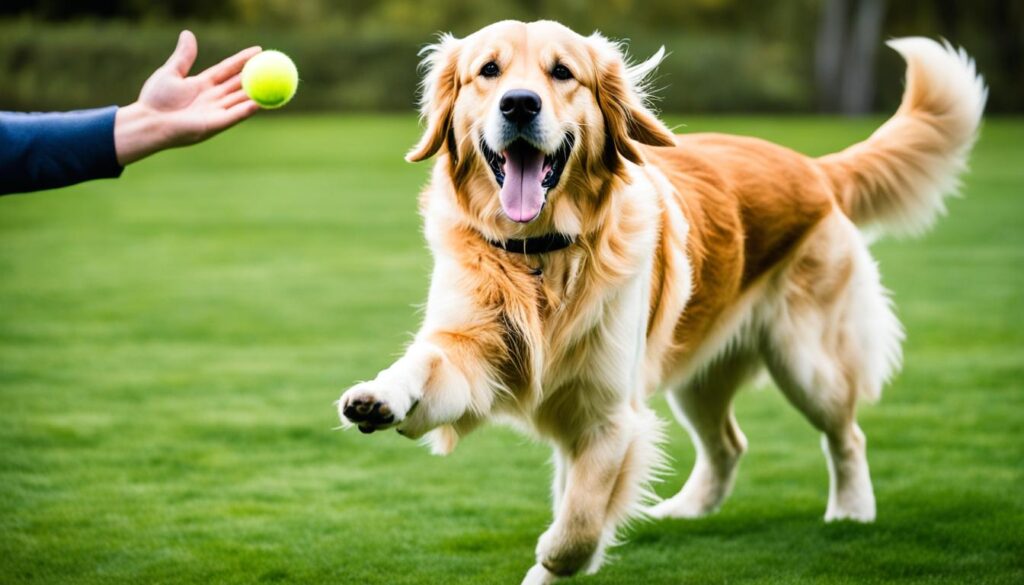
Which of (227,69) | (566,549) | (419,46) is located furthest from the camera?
(419,46)

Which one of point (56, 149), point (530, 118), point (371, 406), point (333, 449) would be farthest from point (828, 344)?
point (56, 149)

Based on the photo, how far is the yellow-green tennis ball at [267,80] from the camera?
159 inches

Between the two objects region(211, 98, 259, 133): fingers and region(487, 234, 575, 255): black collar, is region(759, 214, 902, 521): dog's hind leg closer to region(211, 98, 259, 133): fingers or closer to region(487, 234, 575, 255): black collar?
region(487, 234, 575, 255): black collar

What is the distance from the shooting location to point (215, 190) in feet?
59.2

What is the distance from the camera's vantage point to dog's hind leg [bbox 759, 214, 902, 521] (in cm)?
544

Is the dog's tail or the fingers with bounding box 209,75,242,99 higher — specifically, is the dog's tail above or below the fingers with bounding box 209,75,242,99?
below

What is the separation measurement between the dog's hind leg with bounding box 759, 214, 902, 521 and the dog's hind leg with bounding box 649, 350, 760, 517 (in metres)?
0.21

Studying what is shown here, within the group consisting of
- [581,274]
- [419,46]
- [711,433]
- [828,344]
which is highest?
[581,274]

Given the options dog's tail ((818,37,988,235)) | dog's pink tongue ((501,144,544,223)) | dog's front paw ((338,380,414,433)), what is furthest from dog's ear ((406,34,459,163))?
dog's tail ((818,37,988,235))

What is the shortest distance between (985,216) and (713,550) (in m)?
11.5

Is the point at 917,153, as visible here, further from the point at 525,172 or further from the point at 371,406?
the point at 371,406

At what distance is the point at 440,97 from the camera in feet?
14.9

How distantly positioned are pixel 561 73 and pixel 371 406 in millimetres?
1481

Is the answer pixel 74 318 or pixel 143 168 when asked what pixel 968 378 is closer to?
pixel 74 318
